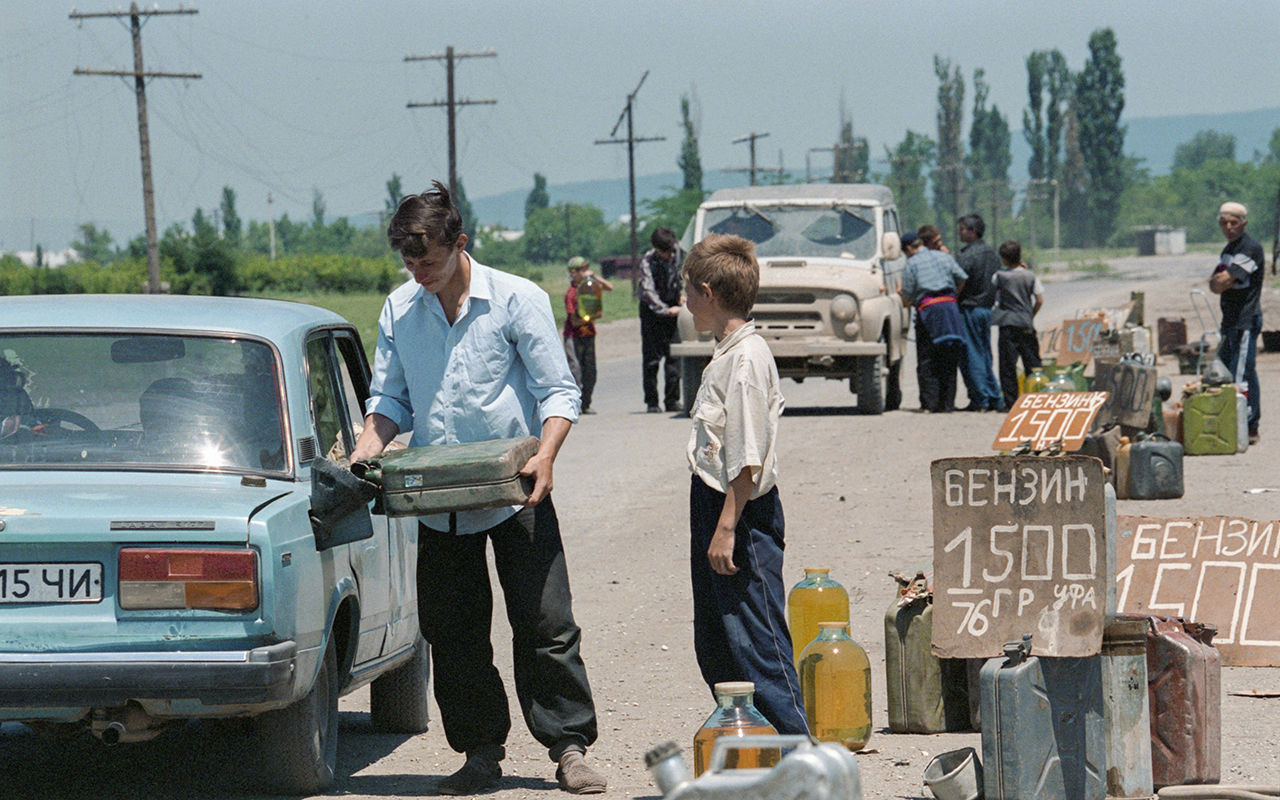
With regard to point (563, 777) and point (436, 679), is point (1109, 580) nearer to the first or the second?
point (563, 777)

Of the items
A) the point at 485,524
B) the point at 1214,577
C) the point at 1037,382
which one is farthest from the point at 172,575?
the point at 1037,382

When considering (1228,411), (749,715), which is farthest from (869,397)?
(749,715)

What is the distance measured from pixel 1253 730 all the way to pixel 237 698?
3444mm

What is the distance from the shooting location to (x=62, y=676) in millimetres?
4789

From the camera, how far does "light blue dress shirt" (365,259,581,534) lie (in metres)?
5.51

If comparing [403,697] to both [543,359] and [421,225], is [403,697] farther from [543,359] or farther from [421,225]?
[421,225]

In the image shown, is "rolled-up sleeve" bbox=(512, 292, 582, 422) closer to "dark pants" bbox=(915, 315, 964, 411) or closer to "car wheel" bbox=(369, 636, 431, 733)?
"car wheel" bbox=(369, 636, 431, 733)

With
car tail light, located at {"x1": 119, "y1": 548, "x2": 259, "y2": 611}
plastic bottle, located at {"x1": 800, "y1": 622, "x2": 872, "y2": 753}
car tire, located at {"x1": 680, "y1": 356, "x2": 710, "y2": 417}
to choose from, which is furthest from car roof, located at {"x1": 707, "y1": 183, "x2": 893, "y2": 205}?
car tail light, located at {"x1": 119, "y1": 548, "x2": 259, "y2": 611}

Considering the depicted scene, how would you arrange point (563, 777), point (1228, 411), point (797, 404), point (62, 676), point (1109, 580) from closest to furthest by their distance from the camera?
point (62, 676)
point (1109, 580)
point (563, 777)
point (1228, 411)
point (797, 404)

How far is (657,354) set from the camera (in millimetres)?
19828

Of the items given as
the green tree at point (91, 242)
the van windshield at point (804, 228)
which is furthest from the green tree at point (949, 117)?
the van windshield at point (804, 228)

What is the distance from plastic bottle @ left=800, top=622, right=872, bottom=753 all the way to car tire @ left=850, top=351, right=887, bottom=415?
12.9 metres

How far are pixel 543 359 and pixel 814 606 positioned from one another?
184 cm

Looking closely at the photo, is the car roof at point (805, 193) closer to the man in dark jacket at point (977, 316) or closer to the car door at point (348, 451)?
the man in dark jacket at point (977, 316)
